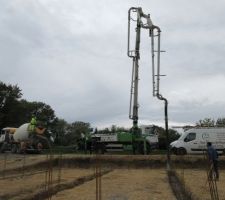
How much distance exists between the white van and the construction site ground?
5045 mm

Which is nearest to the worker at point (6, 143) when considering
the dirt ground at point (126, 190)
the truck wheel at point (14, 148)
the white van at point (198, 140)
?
the truck wheel at point (14, 148)

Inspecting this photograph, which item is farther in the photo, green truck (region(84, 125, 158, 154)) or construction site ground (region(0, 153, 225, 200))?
green truck (region(84, 125, 158, 154))

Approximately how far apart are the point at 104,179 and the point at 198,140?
1432 centimetres

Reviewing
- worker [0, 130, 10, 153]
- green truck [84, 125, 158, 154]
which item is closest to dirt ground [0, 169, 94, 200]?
green truck [84, 125, 158, 154]

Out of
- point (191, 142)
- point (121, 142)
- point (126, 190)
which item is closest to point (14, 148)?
point (121, 142)

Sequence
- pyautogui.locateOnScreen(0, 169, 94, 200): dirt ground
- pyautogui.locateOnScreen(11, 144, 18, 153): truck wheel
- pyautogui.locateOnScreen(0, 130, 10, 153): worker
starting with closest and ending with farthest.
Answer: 1. pyautogui.locateOnScreen(0, 169, 94, 200): dirt ground
2. pyautogui.locateOnScreen(11, 144, 18, 153): truck wheel
3. pyautogui.locateOnScreen(0, 130, 10, 153): worker

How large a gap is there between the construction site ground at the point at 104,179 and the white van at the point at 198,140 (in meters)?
5.04

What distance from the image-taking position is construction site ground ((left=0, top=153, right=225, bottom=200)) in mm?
16594

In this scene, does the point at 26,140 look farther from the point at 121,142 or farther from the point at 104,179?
the point at 104,179

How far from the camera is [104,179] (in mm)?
22484

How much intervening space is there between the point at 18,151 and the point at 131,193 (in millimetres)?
26124

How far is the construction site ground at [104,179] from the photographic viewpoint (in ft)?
54.4

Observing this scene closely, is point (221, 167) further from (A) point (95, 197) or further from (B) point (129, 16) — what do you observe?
(A) point (95, 197)

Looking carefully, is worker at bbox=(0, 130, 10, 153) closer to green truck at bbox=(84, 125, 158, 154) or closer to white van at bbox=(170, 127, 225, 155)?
green truck at bbox=(84, 125, 158, 154)
